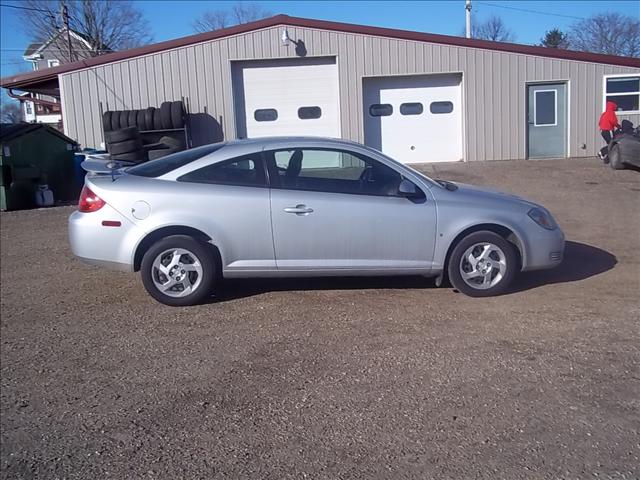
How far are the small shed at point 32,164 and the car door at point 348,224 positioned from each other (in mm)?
10223

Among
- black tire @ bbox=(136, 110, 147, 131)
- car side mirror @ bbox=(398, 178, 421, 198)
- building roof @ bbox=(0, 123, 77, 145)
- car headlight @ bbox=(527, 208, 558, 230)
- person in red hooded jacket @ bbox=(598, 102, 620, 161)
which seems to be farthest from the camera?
person in red hooded jacket @ bbox=(598, 102, 620, 161)

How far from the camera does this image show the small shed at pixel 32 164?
1480 cm

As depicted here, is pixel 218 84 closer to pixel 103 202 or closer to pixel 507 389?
pixel 103 202

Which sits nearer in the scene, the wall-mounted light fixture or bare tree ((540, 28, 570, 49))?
the wall-mounted light fixture

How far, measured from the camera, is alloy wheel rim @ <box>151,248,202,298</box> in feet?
21.1

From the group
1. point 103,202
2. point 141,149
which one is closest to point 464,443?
point 103,202

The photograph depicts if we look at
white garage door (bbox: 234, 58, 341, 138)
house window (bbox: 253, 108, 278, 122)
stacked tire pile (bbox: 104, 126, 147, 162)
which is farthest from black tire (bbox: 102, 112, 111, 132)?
house window (bbox: 253, 108, 278, 122)

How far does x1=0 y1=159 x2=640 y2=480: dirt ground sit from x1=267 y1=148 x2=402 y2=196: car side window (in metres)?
1.05

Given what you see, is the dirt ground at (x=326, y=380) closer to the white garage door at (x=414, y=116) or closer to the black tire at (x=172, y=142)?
the black tire at (x=172, y=142)

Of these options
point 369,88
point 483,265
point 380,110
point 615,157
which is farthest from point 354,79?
point 483,265

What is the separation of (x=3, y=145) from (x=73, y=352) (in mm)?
10542

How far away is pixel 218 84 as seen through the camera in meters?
18.8

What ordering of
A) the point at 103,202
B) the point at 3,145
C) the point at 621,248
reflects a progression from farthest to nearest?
the point at 3,145 → the point at 621,248 → the point at 103,202

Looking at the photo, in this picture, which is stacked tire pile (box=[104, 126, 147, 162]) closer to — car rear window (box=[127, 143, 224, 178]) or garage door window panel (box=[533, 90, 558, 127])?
car rear window (box=[127, 143, 224, 178])
